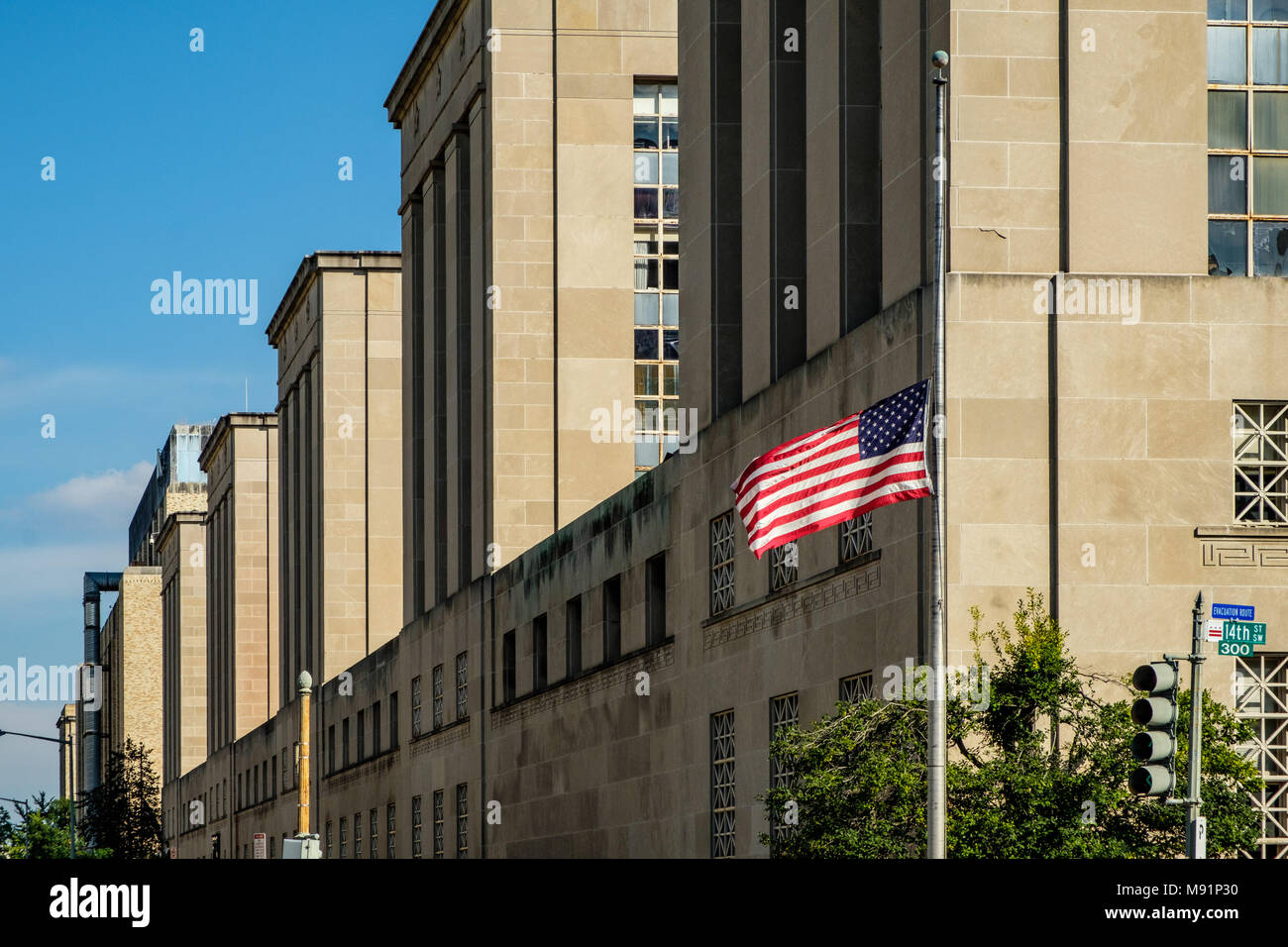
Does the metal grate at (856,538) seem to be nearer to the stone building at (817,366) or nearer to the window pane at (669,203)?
the stone building at (817,366)

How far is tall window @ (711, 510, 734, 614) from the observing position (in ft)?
115

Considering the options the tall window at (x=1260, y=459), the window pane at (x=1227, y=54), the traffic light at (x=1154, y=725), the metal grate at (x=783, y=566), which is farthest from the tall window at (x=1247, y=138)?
the traffic light at (x=1154, y=725)

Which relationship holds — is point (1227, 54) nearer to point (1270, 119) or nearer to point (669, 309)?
point (1270, 119)

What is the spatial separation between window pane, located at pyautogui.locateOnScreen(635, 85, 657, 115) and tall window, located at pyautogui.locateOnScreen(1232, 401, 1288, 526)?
2769 centimetres

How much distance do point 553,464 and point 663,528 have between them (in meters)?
13.9

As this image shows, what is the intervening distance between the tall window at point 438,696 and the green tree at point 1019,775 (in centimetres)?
3249

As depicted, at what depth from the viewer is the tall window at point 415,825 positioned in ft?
195

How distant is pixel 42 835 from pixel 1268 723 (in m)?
92.8

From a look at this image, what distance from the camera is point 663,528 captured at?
1528 inches

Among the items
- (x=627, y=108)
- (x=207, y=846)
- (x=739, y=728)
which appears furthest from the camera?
(x=207, y=846)

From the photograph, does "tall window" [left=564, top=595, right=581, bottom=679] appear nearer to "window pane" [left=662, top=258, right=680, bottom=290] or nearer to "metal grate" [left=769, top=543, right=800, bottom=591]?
"window pane" [left=662, top=258, right=680, bottom=290]
